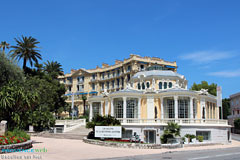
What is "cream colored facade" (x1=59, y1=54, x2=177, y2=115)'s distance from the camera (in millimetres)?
78812

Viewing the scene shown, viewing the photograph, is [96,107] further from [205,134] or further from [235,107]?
[235,107]

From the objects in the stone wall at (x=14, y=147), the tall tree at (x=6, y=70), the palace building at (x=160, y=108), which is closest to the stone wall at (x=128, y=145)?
the palace building at (x=160, y=108)

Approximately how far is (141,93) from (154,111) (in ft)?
9.90

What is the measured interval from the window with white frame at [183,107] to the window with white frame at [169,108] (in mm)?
1055

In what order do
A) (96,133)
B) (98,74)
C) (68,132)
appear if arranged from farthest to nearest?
(98,74) → (68,132) → (96,133)

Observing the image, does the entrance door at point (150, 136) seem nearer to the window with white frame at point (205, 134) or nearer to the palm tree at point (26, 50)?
the window with white frame at point (205, 134)

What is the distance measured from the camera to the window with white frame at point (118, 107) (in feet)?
118

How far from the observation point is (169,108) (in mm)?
35125

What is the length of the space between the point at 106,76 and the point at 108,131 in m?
63.6

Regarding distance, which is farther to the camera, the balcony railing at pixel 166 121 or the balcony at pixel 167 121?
the balcony railing at pixel 166 121

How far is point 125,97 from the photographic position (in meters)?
35.3

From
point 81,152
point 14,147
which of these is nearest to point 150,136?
point 81,152

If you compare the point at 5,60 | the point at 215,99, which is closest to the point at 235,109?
the point at 215,99

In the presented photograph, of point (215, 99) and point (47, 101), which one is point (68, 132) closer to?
point (47, 101)
